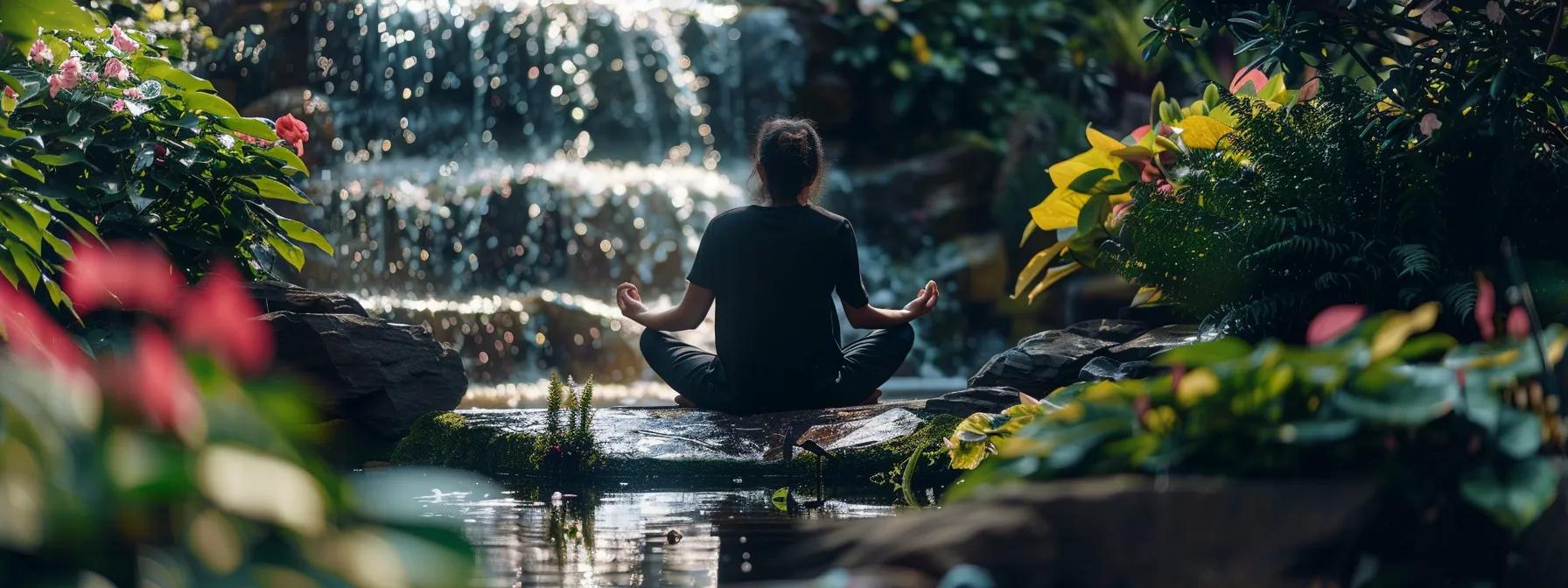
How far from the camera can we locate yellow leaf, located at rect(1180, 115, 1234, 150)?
16.6 ft

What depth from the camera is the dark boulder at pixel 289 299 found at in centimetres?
517

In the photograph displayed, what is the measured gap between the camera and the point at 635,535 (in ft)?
11.2

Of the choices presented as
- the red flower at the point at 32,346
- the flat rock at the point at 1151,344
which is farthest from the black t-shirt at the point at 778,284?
the red flower at the point at 32,346

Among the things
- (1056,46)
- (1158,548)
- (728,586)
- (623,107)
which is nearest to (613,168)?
(623,107)

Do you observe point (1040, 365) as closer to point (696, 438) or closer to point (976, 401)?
point (976, 401)

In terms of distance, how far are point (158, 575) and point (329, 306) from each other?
423cm

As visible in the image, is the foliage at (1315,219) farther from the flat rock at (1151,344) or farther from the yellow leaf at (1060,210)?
the yellow leaf at (1060,210)

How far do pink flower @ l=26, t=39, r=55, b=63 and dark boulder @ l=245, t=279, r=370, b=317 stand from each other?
104 cm

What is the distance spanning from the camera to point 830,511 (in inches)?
148

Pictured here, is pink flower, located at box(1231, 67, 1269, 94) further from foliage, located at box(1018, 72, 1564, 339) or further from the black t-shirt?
the black t-shirt

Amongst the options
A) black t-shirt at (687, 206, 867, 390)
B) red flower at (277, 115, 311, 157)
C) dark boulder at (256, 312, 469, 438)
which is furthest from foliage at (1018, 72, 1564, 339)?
red flower at (277, 115, 311, 157)

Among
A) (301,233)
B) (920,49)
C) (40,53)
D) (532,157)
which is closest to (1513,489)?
(301,233)

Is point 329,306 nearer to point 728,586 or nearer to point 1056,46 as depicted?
point 728,586

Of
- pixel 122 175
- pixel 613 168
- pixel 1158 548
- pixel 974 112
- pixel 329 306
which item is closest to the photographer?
pixel 1158 548
